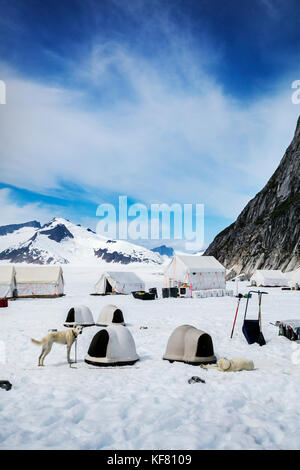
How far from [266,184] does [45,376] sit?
116497mm

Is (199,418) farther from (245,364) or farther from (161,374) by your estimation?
(245,364)

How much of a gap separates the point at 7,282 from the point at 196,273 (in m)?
24.4

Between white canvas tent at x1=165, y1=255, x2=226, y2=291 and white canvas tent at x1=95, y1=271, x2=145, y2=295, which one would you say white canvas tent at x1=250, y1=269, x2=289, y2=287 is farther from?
white canvas tent at x1=95, y1=271, x2=145, y2=295

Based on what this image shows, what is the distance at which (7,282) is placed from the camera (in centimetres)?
4044

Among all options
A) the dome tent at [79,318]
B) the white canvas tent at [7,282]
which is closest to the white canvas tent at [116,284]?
the white canvas tent at [7,282]

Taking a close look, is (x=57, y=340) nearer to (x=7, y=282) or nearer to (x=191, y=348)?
(x=191, y=348)

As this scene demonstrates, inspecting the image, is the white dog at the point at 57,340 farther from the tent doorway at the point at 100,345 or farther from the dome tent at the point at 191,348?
the dome tent at the point at 191,348

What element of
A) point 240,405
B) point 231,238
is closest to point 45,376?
point 240,405

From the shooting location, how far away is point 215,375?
11000 millimetres

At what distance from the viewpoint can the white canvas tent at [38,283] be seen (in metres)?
42.6

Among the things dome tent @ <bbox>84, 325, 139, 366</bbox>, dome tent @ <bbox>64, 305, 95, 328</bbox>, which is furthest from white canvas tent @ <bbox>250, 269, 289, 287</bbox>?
dome tent @ <bbox>84, 325, 139, 366</bbox>

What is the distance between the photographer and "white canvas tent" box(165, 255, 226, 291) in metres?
46.8

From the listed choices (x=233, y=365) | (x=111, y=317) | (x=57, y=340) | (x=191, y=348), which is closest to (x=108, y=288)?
(x=111, y=317)
